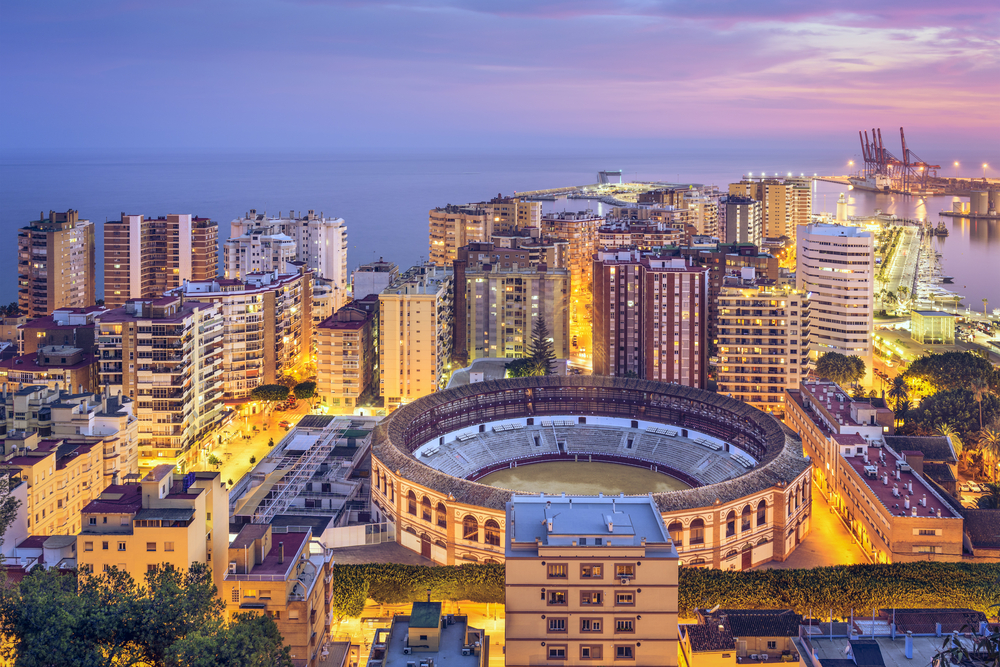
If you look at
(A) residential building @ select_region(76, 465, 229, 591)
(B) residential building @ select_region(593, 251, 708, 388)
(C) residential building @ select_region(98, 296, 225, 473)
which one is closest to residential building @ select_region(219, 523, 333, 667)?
(A) residential building @ select_region(76, 465, 229, 591)

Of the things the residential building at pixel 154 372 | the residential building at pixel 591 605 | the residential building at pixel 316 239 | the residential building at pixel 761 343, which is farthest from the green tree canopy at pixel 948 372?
the residential building at pixel 316 239

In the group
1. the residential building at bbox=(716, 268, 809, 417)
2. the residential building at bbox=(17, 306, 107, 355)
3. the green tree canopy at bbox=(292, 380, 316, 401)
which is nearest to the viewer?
the residential building at bbox=(17, 306, 107, 355)

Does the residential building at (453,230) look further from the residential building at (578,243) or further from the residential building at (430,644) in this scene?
the residential building at (430,644)

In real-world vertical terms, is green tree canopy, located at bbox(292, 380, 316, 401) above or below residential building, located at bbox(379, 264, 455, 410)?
below

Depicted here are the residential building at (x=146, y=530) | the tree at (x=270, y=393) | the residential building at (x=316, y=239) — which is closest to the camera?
the residential building at (x=146, y=530)

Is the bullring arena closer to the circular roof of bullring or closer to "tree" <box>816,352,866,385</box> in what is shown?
the circular roof of bullring

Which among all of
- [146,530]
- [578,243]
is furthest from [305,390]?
[578,243]
